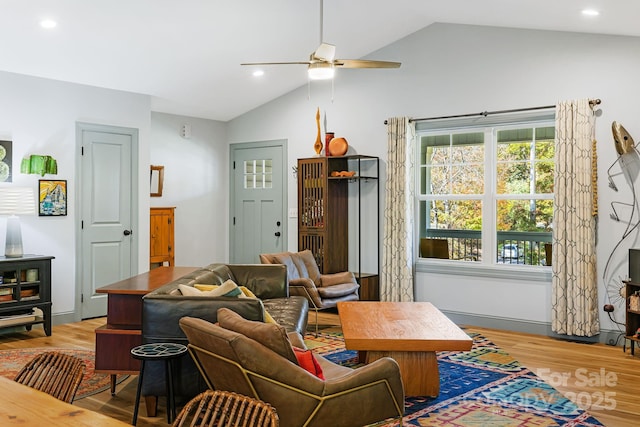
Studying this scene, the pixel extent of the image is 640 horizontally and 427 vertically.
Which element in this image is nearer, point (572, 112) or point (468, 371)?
point (468, 371)

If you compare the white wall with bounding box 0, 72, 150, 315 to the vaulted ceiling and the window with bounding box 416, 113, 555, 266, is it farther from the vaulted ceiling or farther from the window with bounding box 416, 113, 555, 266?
the window with bounding box 416, 113, 555, 266

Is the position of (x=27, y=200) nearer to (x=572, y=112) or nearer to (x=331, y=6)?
(x=331, y=6)

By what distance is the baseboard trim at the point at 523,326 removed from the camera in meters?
5.77

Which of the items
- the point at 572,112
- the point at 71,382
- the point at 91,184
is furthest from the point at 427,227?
the point at 71,382

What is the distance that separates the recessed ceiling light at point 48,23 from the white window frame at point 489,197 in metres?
3.96

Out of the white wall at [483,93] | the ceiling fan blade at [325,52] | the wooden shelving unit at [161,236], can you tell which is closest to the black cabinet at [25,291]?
the wooden shelving unit at [161,236]

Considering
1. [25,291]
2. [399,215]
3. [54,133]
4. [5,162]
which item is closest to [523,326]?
[399,215]

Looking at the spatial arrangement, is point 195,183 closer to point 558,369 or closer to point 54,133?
point 54,133

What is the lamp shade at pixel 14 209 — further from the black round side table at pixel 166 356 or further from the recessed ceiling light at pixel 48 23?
the black round side table at pixel 166 356

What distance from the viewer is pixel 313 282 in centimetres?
624

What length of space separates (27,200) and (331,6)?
3518 millimetres

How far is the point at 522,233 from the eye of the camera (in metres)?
6.48

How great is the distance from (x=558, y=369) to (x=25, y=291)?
495cm

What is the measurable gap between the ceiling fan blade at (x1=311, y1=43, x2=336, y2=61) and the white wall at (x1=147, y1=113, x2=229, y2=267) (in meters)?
3.96
